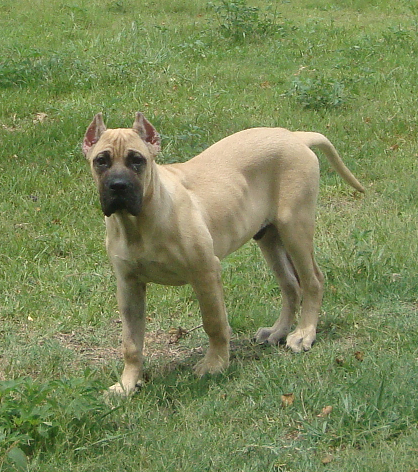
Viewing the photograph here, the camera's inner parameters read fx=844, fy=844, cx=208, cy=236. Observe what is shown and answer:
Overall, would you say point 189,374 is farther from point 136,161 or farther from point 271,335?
point 136,161

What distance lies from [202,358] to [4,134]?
4546 millimetres

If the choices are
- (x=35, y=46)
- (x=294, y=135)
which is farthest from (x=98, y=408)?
(x=35, y=46)

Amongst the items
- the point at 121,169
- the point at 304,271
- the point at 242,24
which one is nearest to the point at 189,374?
the point at 304,271

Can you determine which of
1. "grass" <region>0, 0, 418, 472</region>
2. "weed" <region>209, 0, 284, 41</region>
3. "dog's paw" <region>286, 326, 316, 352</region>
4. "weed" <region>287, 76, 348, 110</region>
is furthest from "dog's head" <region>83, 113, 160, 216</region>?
"weed" <region>209, 0, 284, 41</region>

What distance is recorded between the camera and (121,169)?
4438 mm

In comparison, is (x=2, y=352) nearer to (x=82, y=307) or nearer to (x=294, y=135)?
(x=82, y=307)

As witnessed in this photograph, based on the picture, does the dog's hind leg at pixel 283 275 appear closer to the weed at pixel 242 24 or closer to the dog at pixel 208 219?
the dog at pixel 208 219

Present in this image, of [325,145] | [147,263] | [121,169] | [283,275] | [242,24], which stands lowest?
[242,24]

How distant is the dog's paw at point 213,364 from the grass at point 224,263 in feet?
0.21

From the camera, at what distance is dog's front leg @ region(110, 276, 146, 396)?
493 cm

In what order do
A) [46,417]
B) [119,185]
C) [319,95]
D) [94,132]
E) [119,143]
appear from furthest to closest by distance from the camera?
[319,95]
[94,132]
[119,143]
[119,185]
[46,417]

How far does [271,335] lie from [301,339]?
0.27 meters

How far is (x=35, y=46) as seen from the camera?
39.0 feet

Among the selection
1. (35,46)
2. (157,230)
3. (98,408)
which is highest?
(157,230)
